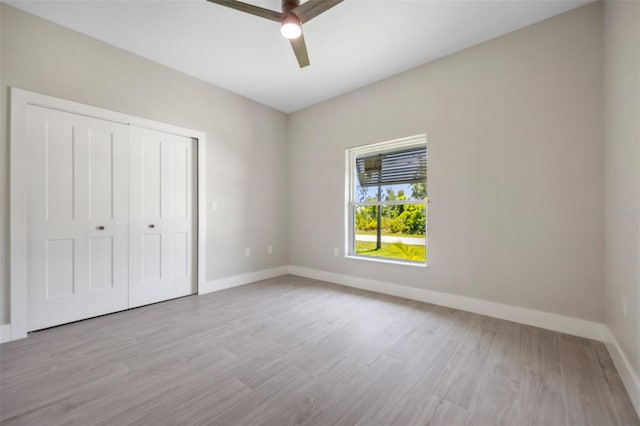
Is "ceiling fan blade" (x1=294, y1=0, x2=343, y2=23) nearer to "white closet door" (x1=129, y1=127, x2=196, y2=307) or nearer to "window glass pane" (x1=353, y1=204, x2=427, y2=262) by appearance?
"white closet door" (x1=129, y1=127, x2=196, y2=307)

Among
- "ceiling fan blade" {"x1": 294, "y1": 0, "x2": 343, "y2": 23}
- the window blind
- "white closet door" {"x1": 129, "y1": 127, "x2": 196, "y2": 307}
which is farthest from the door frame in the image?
the window blind

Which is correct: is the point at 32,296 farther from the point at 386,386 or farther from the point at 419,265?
the point at 419,265

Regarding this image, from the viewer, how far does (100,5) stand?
2168mm

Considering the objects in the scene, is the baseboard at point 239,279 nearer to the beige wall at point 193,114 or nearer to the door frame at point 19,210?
the beige wall at point 193,114

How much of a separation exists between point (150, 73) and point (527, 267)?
14.8ft

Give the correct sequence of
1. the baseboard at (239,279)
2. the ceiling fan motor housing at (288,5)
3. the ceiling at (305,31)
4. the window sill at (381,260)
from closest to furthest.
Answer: the ceiling fan motor housing at (288,5) → the ceiling at (305,31) → the window sill at (381,260) → the baseboard at (239,279)

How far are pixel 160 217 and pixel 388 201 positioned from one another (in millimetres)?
2899

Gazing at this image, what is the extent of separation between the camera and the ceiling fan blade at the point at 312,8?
178 centimetres

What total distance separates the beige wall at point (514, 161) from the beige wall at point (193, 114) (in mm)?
1839

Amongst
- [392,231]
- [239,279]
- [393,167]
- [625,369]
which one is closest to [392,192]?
[393,167]

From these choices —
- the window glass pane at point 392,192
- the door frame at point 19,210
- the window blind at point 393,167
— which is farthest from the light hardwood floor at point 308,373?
the window blind at point 393,167

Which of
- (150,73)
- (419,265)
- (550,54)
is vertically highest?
(150,73)

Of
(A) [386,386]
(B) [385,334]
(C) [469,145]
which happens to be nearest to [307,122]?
(C) [469,145]

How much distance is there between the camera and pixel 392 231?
3.47 metres
